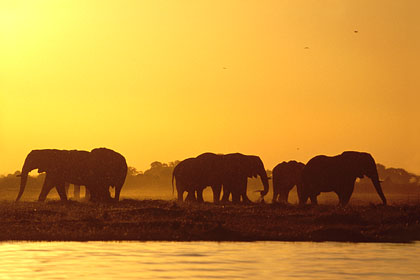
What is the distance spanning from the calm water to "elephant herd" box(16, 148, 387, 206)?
19.7 metres

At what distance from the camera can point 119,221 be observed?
37781 mm

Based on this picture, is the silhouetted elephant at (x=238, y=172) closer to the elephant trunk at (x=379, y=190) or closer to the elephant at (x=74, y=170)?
the elephant at (x=74, y=170)

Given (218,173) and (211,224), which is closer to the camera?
(211,224)

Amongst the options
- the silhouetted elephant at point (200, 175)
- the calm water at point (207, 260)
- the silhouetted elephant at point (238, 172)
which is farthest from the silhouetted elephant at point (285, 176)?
the calm water at point (207, 260)

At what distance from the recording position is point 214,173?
57469mm

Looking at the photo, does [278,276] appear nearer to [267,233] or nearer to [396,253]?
[396,253]

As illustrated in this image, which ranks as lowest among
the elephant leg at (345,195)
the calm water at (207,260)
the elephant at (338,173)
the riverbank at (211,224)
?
the calm water at (207,260)

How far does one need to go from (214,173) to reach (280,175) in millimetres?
5462

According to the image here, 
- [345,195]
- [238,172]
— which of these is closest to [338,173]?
[345,195]

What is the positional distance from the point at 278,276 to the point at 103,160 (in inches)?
1340

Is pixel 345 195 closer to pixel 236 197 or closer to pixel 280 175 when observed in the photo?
pixel 236 197

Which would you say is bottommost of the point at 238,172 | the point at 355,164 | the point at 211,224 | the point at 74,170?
the point at 211,224

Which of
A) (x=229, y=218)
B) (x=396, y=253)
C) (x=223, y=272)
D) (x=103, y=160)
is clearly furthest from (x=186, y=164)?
(x=223, y=272)

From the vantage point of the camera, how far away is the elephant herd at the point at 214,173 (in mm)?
53062
